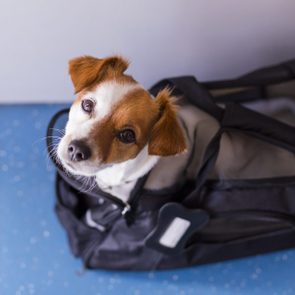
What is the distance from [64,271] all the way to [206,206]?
0.39m

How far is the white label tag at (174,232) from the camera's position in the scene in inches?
36.6

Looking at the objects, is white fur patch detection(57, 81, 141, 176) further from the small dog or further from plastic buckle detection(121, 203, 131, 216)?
plastic buckle detection(121, 203, 131, 216)

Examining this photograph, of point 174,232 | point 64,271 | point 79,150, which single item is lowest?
point 64,271

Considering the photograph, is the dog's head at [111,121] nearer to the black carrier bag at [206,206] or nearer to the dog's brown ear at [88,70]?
the dog's brown ear at [88,70]

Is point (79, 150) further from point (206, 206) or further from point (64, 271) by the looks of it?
point (64, 271)

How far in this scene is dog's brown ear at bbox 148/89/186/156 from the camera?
768 mm

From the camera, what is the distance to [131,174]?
2.87 ft

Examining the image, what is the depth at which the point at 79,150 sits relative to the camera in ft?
2.37

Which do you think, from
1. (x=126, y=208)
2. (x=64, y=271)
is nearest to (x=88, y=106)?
Result: (x=126, y=208)

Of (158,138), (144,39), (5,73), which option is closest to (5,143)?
(5,73)

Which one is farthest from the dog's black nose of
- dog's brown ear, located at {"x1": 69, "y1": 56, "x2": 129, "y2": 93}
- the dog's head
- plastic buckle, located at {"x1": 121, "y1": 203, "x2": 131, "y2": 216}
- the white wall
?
the white wall

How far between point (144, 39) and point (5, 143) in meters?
0.46

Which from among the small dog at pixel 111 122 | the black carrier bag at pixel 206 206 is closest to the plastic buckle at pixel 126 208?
the black carrier bag at pixel 206 206

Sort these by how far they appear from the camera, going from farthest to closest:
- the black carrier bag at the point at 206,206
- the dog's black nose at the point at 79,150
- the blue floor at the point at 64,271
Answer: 1. the blue floor at the point at 64,271
2. the black carrier bag at the point at 206,206
3. the dog's black nose at the point at 79,150
